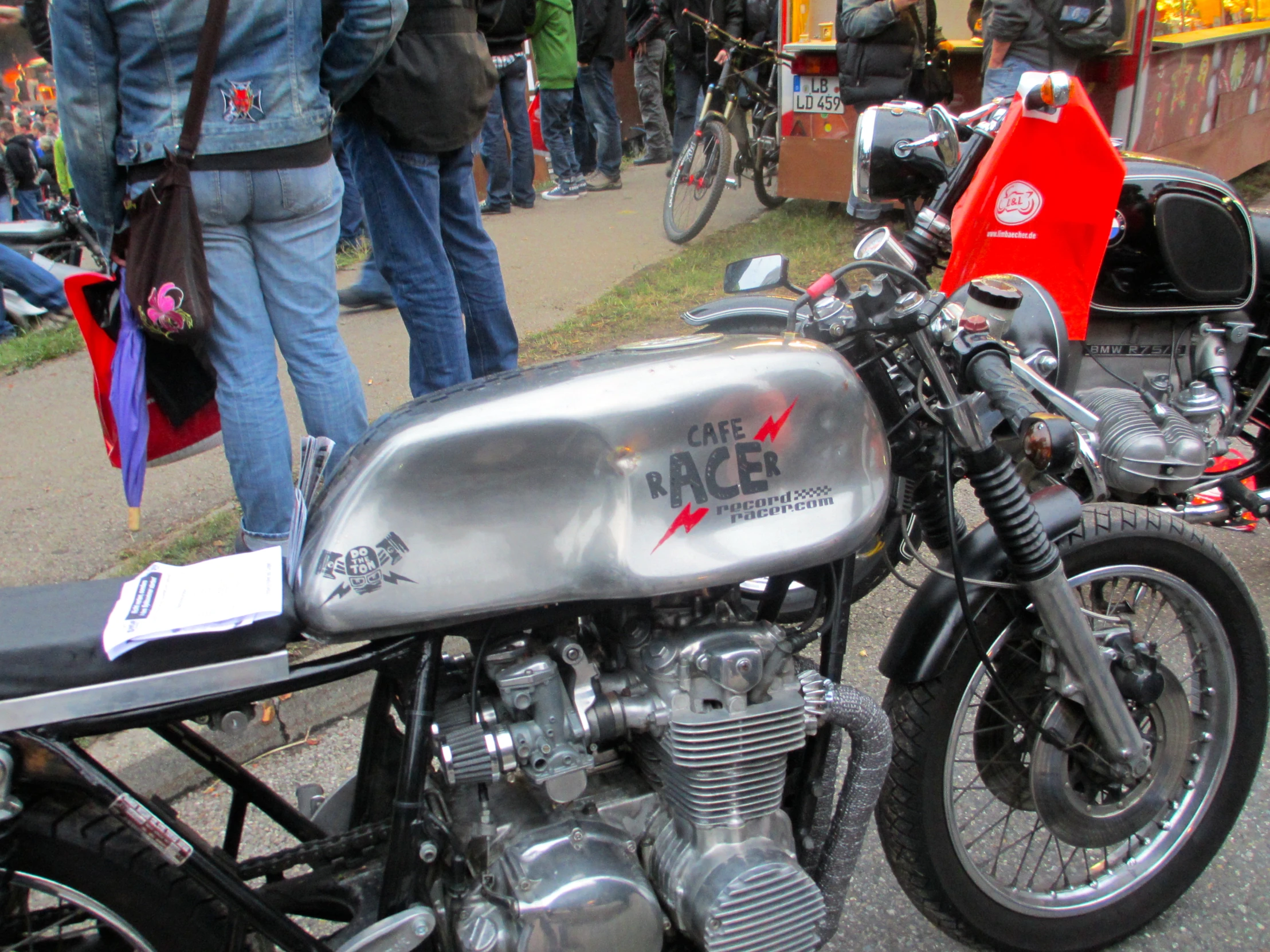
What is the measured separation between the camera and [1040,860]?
2062mm

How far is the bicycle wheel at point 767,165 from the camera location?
306 inches

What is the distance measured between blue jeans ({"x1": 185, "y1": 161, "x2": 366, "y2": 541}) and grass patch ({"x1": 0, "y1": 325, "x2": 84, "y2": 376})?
3.44 meters

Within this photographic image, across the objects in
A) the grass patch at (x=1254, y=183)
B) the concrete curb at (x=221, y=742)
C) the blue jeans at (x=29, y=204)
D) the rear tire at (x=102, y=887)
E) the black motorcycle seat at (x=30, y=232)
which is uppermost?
the rear tire at (x=102, y=887)

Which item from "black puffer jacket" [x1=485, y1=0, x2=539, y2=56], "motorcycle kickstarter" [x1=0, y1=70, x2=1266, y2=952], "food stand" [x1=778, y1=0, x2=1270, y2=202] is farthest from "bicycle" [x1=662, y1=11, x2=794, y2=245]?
"motorcycle kickstarter" [x1=0, y1=70, x2=1266, y2=952]

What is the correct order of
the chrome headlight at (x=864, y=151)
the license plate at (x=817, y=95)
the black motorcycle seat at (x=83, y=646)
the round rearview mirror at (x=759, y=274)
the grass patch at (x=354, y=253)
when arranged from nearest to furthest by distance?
the black motorcycle seat at (x=83, y=646) < the round rearview mirror at (x=759, y=274) < the chrome headlight at (x=864, y=151) < the grass patch at (x=354, y=253) < the license plate at (x=817, y=95)

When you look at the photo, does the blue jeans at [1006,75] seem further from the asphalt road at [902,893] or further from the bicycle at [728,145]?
the asphalt road at [902,893]

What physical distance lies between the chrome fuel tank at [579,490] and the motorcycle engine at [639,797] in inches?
5.5

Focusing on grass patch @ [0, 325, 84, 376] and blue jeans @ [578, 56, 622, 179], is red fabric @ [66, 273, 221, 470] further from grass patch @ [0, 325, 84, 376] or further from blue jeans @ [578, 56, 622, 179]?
blue jeans @ [578, 56, 622, 179]

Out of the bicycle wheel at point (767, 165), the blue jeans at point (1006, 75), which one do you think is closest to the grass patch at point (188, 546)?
the blue jeans at point (1006, 75)

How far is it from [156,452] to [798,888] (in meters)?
1.99

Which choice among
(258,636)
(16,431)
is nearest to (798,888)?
(258,636)

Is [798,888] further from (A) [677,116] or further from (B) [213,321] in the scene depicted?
(A) [677,116]

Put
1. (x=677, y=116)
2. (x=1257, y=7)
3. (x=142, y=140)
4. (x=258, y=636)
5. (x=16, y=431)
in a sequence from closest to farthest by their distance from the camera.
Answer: (x=258, y=636) < (x=142, y=140) < (x=16, y=431) < (x=1257, y=7) < (x=677, y=116)

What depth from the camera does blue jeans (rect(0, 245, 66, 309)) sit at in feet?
21.3
